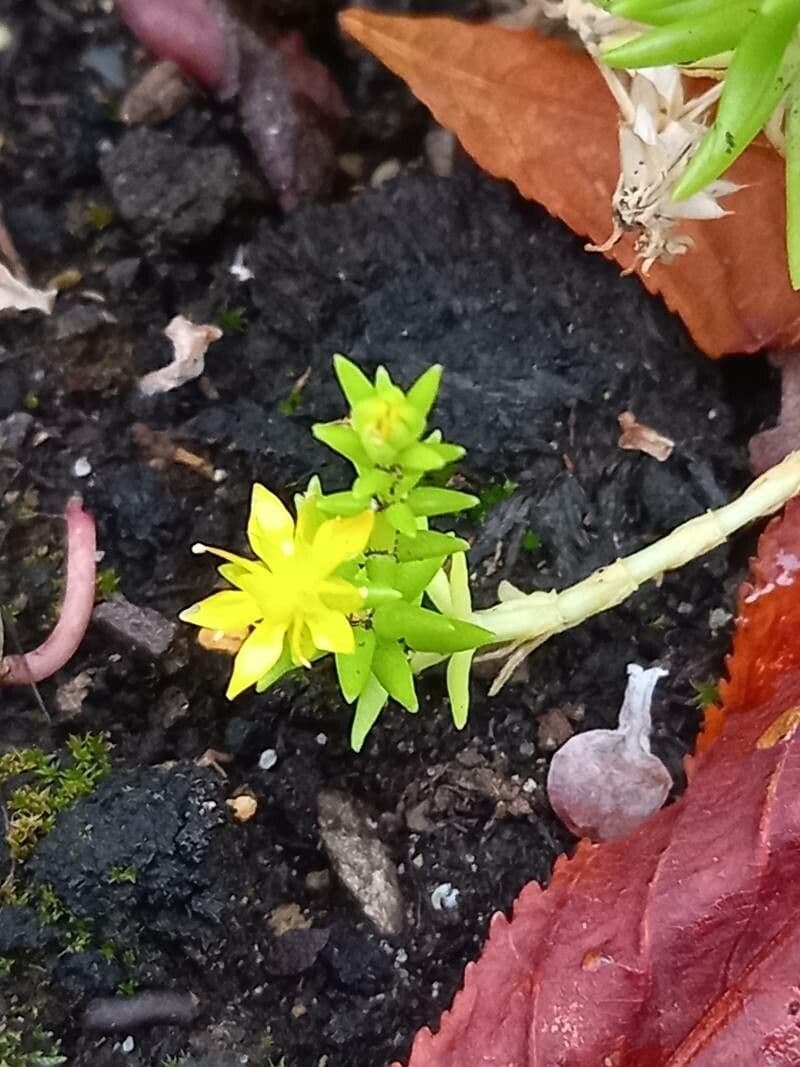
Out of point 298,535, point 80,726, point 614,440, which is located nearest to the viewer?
point 298,535

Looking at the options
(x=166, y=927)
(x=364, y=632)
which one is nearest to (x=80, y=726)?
(x=166, y=927)

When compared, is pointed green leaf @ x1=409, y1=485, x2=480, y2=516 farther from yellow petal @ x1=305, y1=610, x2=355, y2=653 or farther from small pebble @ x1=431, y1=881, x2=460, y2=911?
small pebble @ x1=431, y1=881, x2=460, y2=911

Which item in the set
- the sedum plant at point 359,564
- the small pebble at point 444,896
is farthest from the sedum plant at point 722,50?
the small pebble at point 444,896

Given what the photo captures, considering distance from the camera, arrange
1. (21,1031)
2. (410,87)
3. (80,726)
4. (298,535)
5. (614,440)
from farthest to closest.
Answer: (410,87) → (614,440) → (80,726) → (21,1031) → (298,535)

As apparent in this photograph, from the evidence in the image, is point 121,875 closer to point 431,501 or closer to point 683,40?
point 431,501

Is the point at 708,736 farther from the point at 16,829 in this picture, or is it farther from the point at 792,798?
the point at 16,829

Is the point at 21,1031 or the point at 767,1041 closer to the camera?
the point at 767,1041

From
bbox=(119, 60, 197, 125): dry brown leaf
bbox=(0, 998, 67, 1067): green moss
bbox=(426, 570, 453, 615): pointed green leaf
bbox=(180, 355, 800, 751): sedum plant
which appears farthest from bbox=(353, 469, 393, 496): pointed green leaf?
bbox=(119, 60, 197, 125): dry brown leaf

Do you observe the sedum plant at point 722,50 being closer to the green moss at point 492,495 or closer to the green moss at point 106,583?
the green moss at point 492,495
